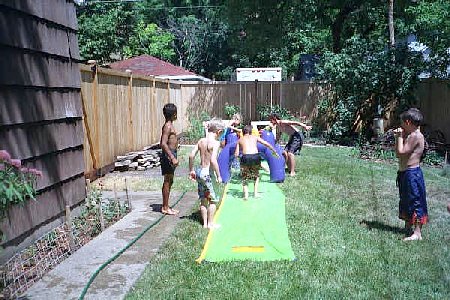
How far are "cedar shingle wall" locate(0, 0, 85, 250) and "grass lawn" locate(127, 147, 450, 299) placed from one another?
152cm

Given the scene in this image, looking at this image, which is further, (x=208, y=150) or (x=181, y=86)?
(x=181, y=86)

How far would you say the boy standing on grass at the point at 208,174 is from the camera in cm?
633

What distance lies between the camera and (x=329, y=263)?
199 inches

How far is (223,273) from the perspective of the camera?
476 cm

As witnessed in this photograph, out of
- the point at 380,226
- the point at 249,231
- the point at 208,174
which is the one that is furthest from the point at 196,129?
the point at 249,231

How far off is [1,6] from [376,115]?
13157 mm

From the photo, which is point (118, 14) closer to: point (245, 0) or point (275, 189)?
Answer: point (245, 0)

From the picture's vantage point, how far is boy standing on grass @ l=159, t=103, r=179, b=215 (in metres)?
6.99

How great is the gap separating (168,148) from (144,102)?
612cm

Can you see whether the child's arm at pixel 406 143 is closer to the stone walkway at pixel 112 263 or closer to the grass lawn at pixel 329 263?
the grass lawn at pixel 329 263

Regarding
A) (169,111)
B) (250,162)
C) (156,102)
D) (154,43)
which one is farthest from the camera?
(154,43)

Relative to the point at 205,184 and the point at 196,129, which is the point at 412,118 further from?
the point at 196,129

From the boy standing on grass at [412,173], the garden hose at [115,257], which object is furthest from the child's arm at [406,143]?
the garden hose at [115,257]

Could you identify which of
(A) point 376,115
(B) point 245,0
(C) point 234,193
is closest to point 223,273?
(C) point 234,193
